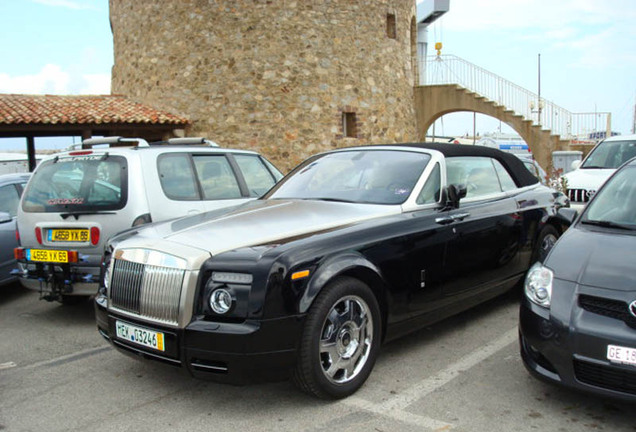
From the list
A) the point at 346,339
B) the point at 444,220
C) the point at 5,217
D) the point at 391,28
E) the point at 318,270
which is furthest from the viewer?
the point at 391,28

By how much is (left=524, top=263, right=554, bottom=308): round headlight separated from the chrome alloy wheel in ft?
3.38

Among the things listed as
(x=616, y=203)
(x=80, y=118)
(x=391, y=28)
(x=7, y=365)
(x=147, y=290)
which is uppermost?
(x=391, y=28)

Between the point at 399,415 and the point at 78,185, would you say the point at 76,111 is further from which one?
the point at 399,415

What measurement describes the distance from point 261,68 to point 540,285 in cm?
1741

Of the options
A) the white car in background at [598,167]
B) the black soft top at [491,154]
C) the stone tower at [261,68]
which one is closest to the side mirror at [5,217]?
the black soft top at [491,154]

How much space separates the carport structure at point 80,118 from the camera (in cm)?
1767

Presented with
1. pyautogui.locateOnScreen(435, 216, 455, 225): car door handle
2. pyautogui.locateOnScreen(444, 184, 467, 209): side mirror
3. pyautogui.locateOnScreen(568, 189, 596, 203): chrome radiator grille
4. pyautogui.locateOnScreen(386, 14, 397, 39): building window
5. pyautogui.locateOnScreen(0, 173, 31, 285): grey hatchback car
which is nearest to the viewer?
pyautogui.locateOnScreen(435, 216, 455, 225): car door handle

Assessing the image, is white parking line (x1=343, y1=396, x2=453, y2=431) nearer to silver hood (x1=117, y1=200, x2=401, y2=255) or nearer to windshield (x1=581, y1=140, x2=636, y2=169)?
silver hood (x1=117, y1=200, x2=401, y2=255)

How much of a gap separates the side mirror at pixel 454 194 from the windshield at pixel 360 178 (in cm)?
27

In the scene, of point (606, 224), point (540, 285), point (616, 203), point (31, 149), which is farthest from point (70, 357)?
point (31, 149)

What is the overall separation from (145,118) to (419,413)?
17.7m

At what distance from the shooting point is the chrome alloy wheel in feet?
11.8

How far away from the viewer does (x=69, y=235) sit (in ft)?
18.2

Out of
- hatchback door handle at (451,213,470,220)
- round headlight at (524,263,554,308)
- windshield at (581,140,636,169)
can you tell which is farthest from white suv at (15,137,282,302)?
windshield at (581,140,636,169)
